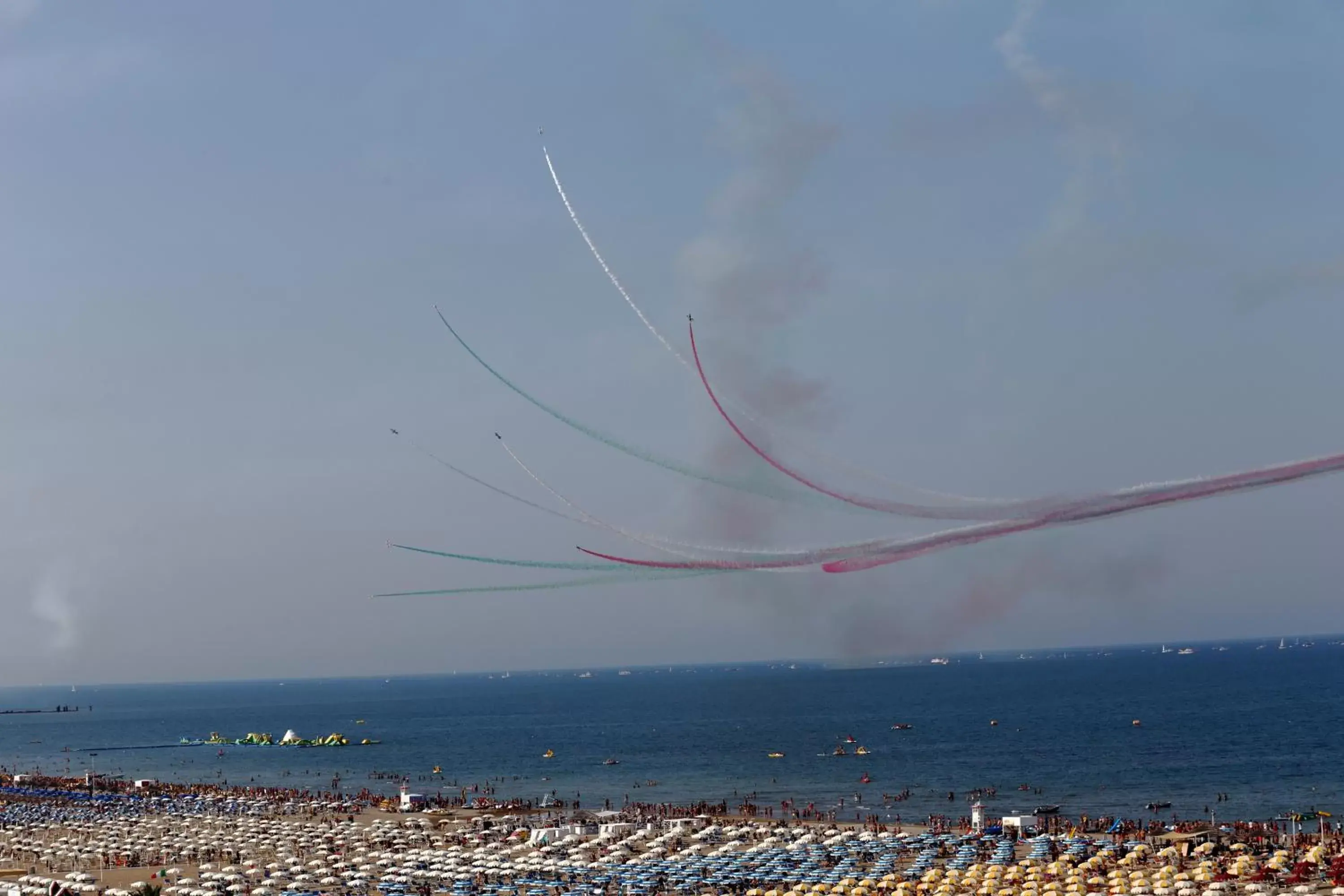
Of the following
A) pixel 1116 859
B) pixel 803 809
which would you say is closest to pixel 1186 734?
pixel 803 809

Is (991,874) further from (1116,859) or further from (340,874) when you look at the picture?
(340,874)

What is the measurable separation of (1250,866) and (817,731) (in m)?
135

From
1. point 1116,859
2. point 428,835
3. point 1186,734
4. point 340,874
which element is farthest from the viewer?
point 1186,734

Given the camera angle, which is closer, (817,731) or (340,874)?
(340,874)

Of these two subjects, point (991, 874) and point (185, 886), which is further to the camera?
point (185, 886)

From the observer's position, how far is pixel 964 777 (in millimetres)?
120062

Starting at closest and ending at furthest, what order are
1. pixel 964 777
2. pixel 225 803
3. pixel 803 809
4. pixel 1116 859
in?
1. pixel 1116 859
2. pixel 803 809
3. pixel 225 803
4. pixel 964 777

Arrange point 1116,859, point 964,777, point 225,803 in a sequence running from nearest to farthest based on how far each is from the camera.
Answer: point 1116,859 < point 225,803 < point 964,777

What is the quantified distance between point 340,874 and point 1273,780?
79.9 m

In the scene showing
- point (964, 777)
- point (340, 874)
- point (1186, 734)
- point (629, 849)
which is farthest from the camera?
point (1186, 734)

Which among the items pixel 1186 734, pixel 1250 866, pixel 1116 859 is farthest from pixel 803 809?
pixel 1186 734

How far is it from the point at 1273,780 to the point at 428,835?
71993 millimetres

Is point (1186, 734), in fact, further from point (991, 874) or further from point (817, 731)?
point (991, 874)

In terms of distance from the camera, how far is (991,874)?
57031 millimetres
